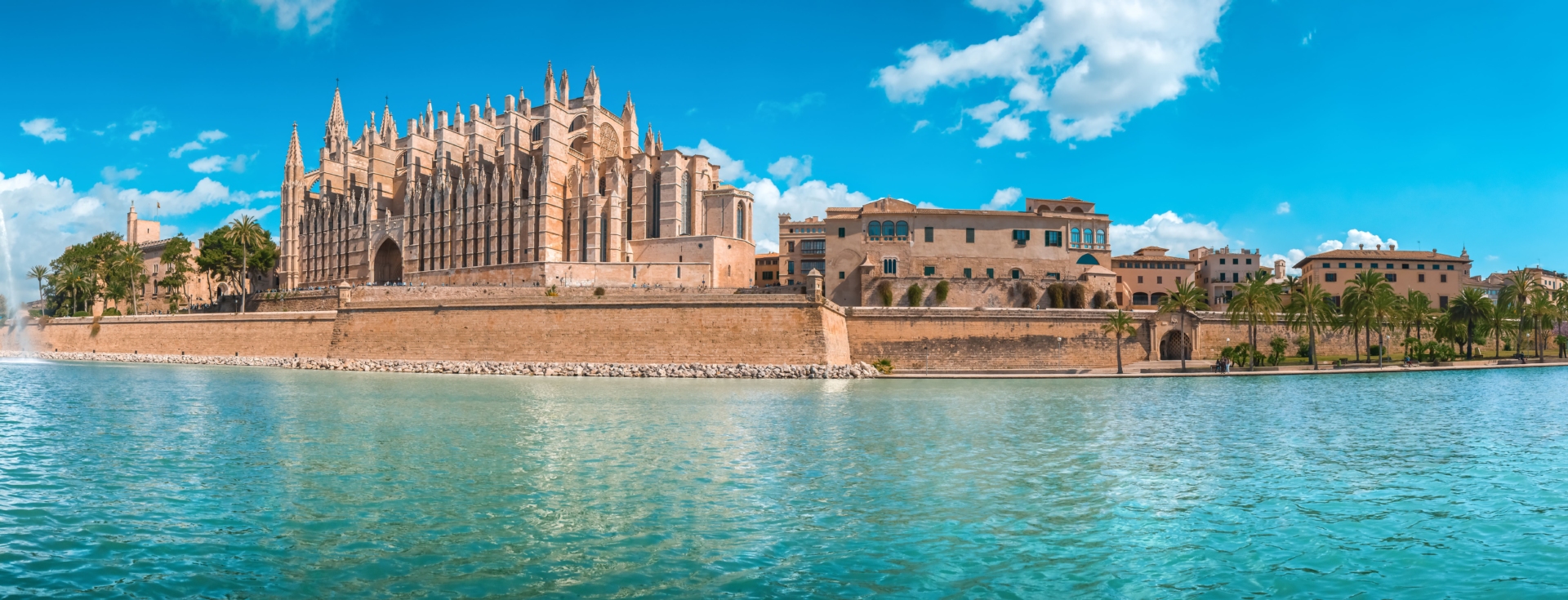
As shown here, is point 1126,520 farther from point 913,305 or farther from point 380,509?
point 913,305

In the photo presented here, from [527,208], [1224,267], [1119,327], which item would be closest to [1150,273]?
[1224,267]

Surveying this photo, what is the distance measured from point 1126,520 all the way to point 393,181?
239 feet

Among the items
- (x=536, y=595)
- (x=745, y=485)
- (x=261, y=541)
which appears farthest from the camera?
(x=745, y=485)

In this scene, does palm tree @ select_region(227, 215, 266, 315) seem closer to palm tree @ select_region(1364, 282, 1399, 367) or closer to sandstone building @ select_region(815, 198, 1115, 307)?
sandstone building @ select_region(815, 198, 1115, 307)

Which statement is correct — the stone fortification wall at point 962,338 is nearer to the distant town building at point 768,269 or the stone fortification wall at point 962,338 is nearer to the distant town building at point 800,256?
the distant town building at point 800,256

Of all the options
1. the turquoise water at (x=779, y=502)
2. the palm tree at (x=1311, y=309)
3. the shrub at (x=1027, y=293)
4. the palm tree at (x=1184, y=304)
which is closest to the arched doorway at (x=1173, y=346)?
the palm tree at (x=1184, y=304)

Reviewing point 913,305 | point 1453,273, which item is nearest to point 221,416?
point 913,305

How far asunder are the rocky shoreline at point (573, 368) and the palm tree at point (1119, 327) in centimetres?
1092

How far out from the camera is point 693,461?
15.1 metres

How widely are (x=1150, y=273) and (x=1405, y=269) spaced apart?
16.7 meters

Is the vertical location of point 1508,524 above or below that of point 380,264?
below

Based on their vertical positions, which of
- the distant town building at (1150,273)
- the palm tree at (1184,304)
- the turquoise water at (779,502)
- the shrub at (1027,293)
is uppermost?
the distant town building at (1150,273)

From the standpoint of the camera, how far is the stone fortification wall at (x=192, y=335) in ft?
160

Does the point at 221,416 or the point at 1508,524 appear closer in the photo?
the point at 1508,524
